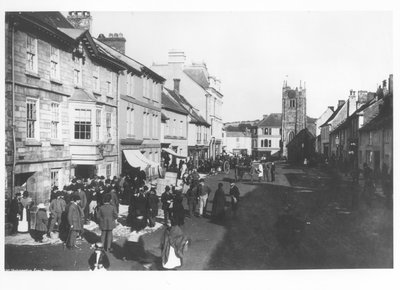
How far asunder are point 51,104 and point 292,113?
6923 centimetres

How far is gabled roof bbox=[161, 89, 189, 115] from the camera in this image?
33781 mm

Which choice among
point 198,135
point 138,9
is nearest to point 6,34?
point 138,9

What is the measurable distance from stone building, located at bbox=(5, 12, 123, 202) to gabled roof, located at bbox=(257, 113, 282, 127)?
6789 centimetres

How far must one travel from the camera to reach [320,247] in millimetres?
11742

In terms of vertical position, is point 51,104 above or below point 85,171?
above

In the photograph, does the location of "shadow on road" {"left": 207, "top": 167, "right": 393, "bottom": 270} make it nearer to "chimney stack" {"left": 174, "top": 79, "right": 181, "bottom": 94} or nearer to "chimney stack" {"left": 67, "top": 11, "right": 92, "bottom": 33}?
"chimney stack" {"left": 67, "top": 11, "right": 92, "bottom": 33}

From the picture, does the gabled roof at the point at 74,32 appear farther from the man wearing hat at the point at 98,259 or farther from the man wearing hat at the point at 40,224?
the man wearing hat at the point at 98,259

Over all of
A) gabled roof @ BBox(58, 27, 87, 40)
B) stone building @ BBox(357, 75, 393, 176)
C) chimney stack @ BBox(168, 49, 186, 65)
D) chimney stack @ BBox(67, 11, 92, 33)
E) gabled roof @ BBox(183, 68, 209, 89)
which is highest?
chimney stack @ BBox(168, 49, 186, 65)

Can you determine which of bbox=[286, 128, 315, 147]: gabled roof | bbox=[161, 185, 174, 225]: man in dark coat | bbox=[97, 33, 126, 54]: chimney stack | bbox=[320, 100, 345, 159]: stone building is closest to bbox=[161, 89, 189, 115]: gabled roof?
bbox=[97, 33, 126, 54]: chimney stack

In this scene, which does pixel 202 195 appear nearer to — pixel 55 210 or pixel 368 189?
pixel 55 210

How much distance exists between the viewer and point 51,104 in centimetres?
1545

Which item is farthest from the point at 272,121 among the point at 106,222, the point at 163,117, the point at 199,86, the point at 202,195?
the point at 106,222

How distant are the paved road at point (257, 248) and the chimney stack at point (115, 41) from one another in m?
14.4

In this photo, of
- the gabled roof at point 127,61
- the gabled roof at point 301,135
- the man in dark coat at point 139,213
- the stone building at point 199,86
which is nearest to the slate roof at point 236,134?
the gabled roof at point 301,135
